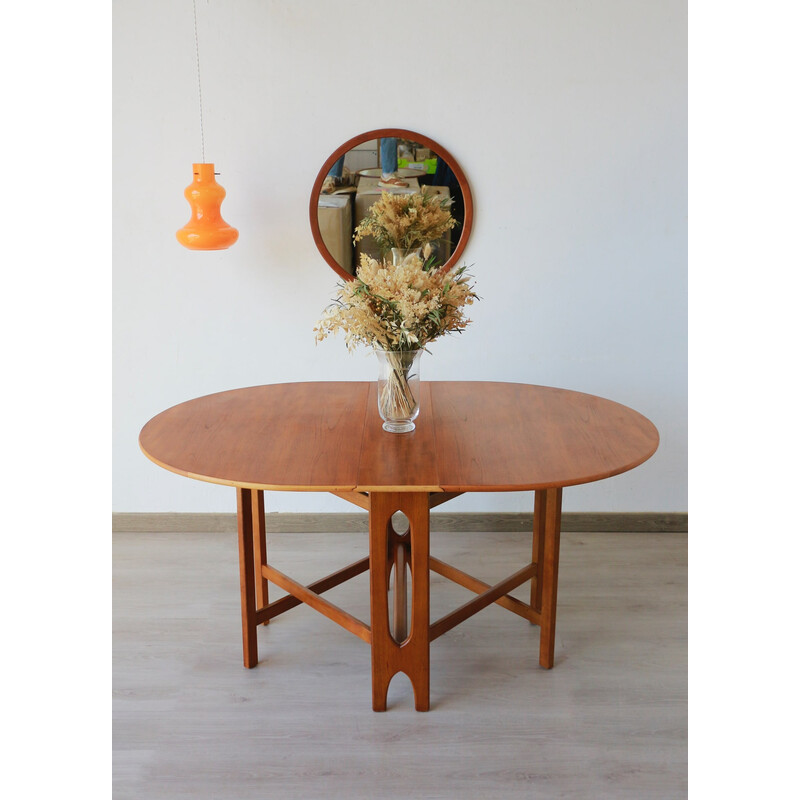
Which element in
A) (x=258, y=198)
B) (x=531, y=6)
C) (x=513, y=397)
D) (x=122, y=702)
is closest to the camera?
(x=122, y=702)

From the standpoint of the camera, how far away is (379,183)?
3158 mm

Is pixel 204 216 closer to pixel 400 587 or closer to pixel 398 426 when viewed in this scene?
pixel 398 426

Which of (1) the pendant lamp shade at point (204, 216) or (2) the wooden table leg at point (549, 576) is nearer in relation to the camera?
(2) the wooden table leg at point (549, 576)

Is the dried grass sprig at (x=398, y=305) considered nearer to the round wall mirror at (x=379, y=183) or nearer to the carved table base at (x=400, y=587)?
the carved table base at (x=400, y=587)

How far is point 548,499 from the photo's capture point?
2418 mm

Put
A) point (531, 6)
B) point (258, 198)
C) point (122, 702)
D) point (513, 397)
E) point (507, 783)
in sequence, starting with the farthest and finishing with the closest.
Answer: point (258, 198) < point (531, 6) < point (513, 397) < point (122, 702) < point (507, 783)

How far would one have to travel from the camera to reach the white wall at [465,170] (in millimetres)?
3090

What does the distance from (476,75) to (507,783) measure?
2625 millimetres

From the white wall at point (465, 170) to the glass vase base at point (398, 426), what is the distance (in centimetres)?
117

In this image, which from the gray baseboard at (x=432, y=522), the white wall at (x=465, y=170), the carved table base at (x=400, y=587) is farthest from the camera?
the gray baseboard at (x=432, y=522)

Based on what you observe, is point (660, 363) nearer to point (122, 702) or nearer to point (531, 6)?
point (531, 6)

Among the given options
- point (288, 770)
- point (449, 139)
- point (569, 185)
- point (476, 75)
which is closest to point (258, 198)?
point (449, 139)

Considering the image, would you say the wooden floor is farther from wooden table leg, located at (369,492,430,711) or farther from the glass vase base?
the glass vase base

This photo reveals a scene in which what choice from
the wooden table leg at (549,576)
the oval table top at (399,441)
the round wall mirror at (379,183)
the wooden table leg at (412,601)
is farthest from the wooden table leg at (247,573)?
the round wall mirror at (379,183)
